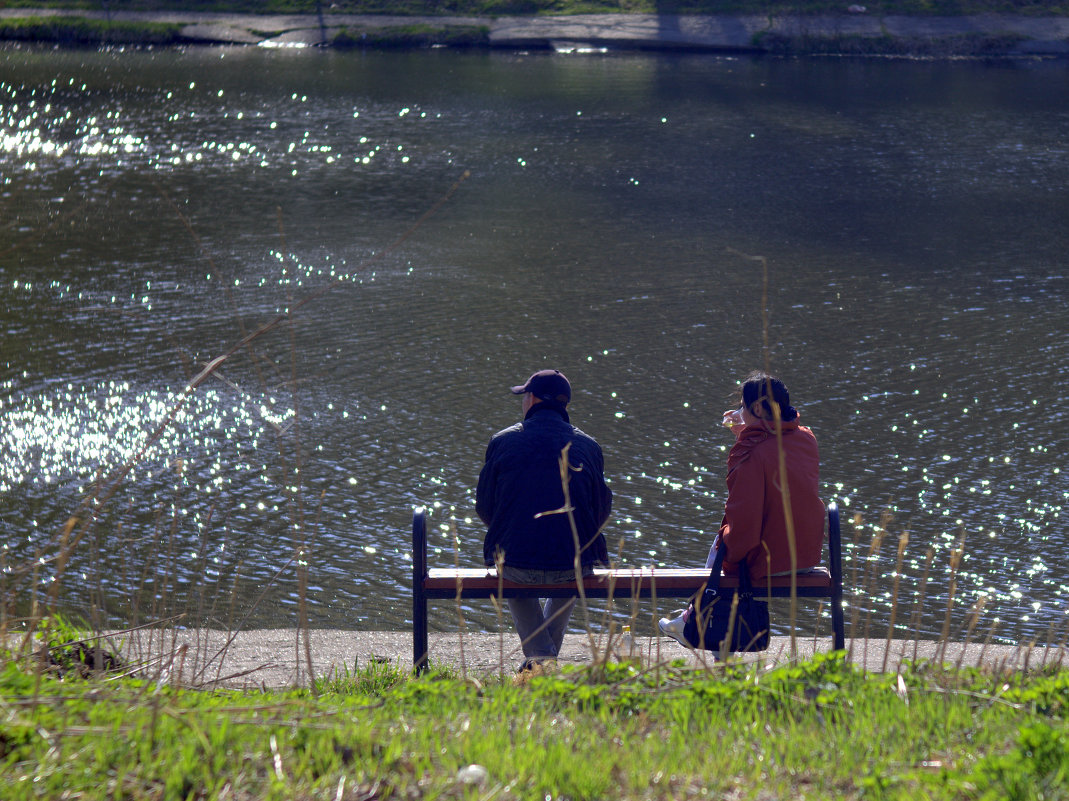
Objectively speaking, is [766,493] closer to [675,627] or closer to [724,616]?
[724,616]

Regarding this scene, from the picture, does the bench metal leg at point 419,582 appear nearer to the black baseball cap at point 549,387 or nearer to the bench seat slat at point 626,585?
the bench seat slat at point 626,585

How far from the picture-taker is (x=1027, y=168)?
18.4m

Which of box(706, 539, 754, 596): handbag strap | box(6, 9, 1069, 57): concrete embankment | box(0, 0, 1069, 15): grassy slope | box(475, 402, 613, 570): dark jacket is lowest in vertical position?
box(706, 539, 754, 596): handbag strap

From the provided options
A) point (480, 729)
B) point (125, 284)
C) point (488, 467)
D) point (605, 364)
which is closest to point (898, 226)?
point (605, 364)

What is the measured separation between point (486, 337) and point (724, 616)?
6.54 metres

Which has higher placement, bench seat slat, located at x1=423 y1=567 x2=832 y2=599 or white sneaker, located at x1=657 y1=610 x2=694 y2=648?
bench seat slat, located at x1=423 y1=567 x2=832 y2=599

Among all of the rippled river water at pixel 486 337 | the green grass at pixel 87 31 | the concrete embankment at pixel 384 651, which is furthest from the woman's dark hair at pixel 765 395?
the green grass at pixel 87 31

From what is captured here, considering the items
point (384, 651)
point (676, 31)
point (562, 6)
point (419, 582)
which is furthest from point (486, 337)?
point (562, 6)

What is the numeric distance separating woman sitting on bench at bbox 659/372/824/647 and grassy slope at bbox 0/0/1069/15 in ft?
123

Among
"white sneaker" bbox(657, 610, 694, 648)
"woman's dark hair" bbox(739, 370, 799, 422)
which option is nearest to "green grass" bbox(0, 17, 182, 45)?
"woman's dark hair" bbox(739, 370, 799, 422)

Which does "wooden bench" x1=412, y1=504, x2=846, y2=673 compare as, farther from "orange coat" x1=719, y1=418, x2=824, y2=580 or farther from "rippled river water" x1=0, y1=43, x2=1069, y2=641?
"rippled river water" x1=0, y1=43, x2=1069, y2=641

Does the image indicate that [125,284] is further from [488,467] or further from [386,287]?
[488,467]

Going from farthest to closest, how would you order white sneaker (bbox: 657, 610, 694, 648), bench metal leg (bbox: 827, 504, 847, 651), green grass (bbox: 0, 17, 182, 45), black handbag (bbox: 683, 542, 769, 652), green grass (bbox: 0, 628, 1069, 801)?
green grass (bbox: 0, 17, 182, 45)
white sneaker (bbox: 657, 610, 694, 648)
bench metal leg (bbox: 827, 504, 847, 651)
black handbag (bbox: 683, 542, 769, 652)
green grass (bbox: 0, 628, 1069, 801)

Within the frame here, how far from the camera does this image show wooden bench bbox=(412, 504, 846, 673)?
4.44 m
